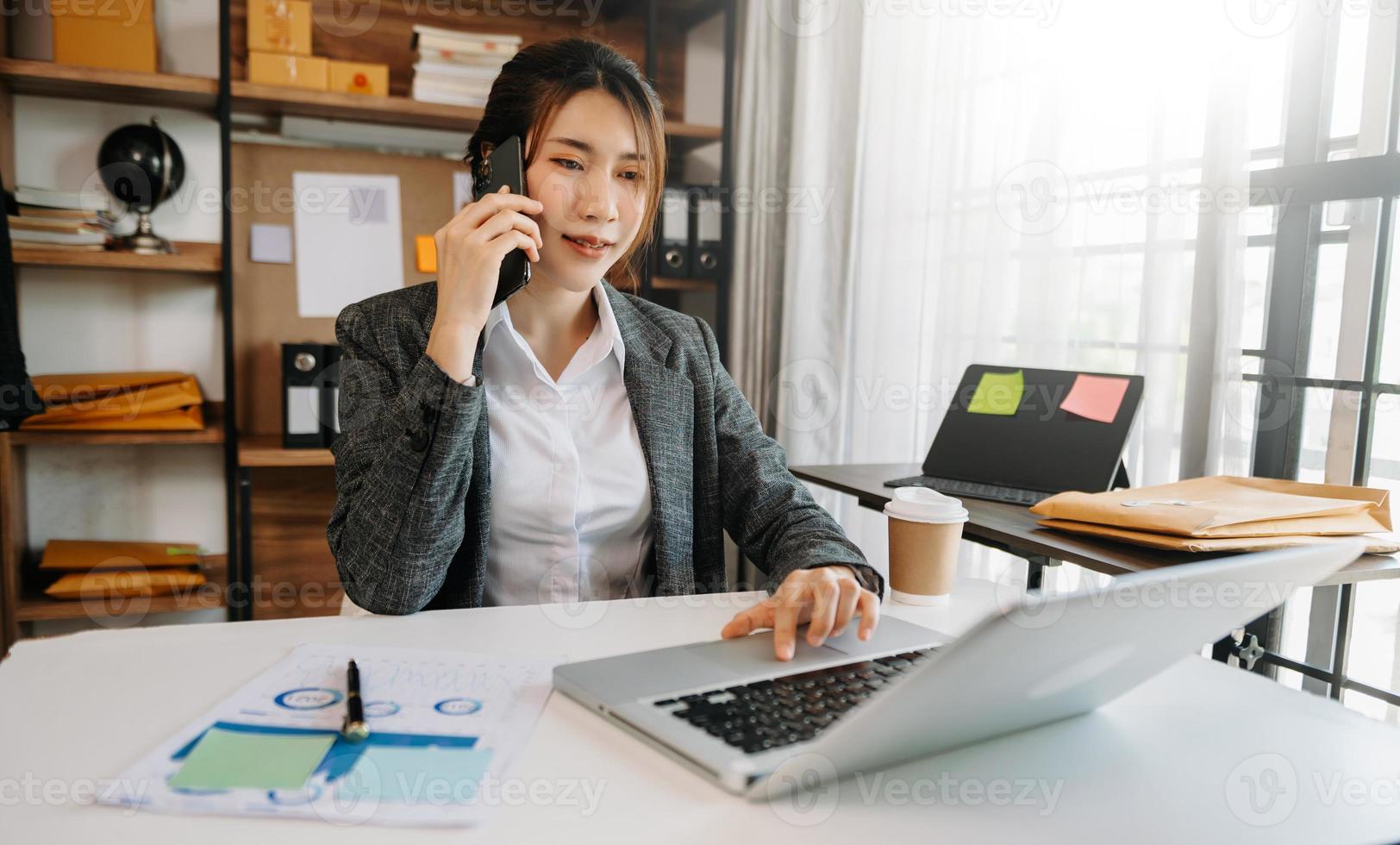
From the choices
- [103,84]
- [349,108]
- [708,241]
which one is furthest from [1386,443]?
[103,84]

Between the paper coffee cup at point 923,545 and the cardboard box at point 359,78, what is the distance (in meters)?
2.05

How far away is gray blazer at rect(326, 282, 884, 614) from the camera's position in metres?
1.08

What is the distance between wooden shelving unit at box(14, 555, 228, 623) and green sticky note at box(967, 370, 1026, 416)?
75.9 inches

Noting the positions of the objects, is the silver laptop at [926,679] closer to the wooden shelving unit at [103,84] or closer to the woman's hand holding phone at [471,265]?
the woman's hand holding phone at [471,265]

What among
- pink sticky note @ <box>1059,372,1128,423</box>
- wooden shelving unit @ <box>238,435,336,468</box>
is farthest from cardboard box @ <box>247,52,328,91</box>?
pink sticky note @ <box>1059,372,1128,423</box>

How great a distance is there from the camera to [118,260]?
92.0 inches

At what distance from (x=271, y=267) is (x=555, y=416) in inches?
70.0

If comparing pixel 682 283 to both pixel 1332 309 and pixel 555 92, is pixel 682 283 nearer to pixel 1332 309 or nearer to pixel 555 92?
pixel 555 92

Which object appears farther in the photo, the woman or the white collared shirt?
the white collared shirt

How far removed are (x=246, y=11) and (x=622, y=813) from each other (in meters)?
2.69

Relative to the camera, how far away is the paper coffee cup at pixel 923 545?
103 centimetres

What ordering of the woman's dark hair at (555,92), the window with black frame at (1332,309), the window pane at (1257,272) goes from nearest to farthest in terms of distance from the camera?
1. the woman's dark hair at (555,92)
2. the window with black frame at (1332,309)
3. the window pane at (1257,272)

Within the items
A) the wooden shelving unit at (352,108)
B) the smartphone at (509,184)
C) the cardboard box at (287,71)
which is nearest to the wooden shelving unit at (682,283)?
the wooden shelving unit at (352,108)

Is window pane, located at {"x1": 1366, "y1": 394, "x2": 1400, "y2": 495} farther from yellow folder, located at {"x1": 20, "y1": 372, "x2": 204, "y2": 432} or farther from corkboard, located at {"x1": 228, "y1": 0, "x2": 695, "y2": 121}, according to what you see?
yellow folder, located at {"x1": 20, "y1": 372, "x2": 204, "y2": 432}
